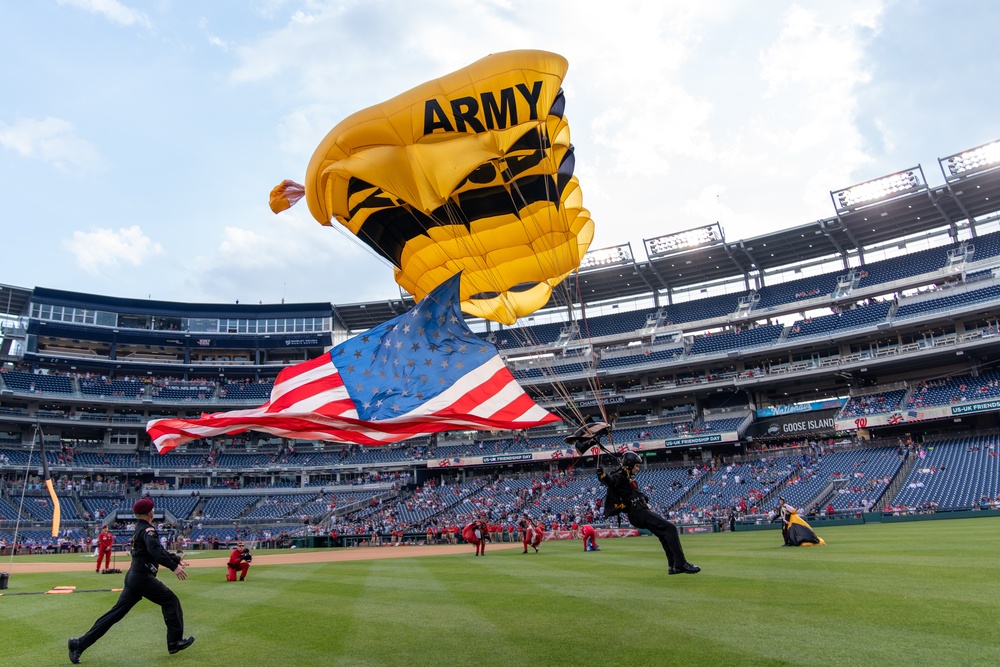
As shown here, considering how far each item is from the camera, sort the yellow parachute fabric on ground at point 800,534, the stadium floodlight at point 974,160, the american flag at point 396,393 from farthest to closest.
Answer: the stadium floodlight at point 974,160 < the yellow parachute fabric on ground at point 800,534 < the american flag at point 396,393

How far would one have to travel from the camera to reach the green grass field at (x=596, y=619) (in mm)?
5488

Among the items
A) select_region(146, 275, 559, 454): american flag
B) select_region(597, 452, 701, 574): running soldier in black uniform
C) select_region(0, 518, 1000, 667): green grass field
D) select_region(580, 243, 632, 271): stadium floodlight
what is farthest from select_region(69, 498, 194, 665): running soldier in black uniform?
select_region(580, 243, 632, 271): stadium floodlight

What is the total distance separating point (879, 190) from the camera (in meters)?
44.2

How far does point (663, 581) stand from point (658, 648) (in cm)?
517

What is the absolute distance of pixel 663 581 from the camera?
1051 cm

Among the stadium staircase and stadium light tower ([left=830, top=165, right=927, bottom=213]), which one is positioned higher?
stadium light tower ([left=830, top=165, right=927, bottom=213])

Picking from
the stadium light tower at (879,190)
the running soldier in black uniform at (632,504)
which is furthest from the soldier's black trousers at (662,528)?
the stadium light tower at (879,190)

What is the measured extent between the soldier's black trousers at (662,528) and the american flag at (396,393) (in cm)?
291

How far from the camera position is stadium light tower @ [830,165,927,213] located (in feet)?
143

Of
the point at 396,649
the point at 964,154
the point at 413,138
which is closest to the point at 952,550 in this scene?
the point at 396,649

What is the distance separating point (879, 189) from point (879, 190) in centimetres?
8

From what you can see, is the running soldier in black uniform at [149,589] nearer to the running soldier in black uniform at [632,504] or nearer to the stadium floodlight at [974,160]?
the running soldier in black uniform at [632,504]

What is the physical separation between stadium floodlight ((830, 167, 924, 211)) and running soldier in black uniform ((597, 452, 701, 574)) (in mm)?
42216

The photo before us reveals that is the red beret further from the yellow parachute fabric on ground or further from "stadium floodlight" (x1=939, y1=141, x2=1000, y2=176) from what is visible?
"stadium floodlight" (x1=939, y1=141, x2=1000, y2=176)
